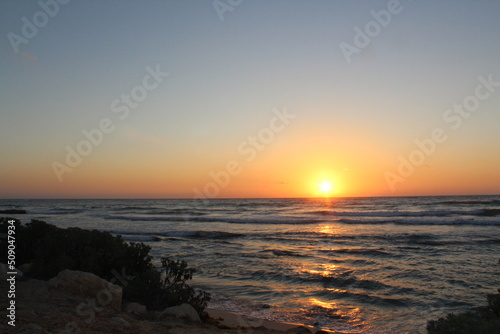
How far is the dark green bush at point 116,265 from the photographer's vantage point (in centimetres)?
752

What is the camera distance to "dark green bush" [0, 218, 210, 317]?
7.52 m

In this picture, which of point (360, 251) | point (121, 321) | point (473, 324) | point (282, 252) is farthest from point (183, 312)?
point (360, 251)

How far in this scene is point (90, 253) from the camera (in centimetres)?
789

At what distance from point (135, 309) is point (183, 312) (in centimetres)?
86

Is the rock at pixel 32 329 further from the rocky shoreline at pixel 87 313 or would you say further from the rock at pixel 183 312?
the rock at pixel 183 312

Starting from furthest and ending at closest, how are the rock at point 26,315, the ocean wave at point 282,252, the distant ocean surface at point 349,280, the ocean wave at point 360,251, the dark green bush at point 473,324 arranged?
the ocean wave at point 360,251 → the ocean wave at point 282,252 → the distant ocean surface at point 349,280 → the dark green bush at point 473,324 → the rock at point 26,315

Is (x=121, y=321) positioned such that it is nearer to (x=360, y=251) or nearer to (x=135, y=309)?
(x=135, y=309)

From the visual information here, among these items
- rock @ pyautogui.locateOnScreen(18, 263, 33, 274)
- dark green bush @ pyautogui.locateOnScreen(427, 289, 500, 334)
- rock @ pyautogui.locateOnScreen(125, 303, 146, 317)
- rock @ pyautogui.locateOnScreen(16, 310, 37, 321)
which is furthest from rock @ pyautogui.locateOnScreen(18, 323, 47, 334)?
dark green bush @ pyautogui.locateOnScreen(427, 289, 500, 334)

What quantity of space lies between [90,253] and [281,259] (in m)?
9.94

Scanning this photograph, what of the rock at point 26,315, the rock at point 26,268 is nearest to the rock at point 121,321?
the rock at point 26,315

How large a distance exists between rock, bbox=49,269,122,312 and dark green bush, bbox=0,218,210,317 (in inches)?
42.7

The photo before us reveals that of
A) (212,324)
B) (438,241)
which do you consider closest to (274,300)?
(212,324)

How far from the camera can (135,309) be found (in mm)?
6488

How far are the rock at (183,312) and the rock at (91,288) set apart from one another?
843 millimetres
